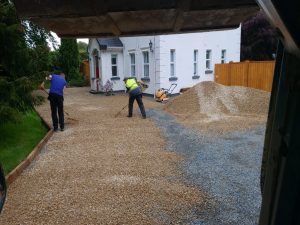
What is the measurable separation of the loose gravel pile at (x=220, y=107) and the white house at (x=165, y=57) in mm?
5041

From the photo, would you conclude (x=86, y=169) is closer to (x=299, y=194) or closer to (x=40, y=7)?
(x=40, y=7)

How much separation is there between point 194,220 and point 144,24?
116 inches

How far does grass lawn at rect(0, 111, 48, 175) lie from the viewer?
7414 mm

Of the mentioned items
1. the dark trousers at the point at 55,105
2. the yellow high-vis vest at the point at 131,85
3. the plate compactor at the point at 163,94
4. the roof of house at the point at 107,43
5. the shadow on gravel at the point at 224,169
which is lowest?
the plate compactor at the point at 163,94

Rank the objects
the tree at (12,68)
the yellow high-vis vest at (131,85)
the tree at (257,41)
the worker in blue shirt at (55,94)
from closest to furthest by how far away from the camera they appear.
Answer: the tree at (12,68), the worker in blue shirt at (55,94), the yellow high-vis vest at (131,85), the tree at (257,41)

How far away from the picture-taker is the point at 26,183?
20.7ft

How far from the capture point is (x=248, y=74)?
18391 mm

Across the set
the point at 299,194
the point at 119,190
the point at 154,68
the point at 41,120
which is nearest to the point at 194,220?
the point at 119,190

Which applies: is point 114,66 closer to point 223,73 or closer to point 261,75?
point 223,73

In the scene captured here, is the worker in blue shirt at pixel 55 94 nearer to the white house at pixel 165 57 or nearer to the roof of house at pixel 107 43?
the white house at pixel 165 57

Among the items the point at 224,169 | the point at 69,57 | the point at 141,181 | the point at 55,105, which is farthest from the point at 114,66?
the point at 141,181

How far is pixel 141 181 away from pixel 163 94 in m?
12.9

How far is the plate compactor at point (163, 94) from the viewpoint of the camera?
18.6 meters

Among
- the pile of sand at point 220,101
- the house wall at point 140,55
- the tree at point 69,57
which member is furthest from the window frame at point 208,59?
the tree at point 69,57
